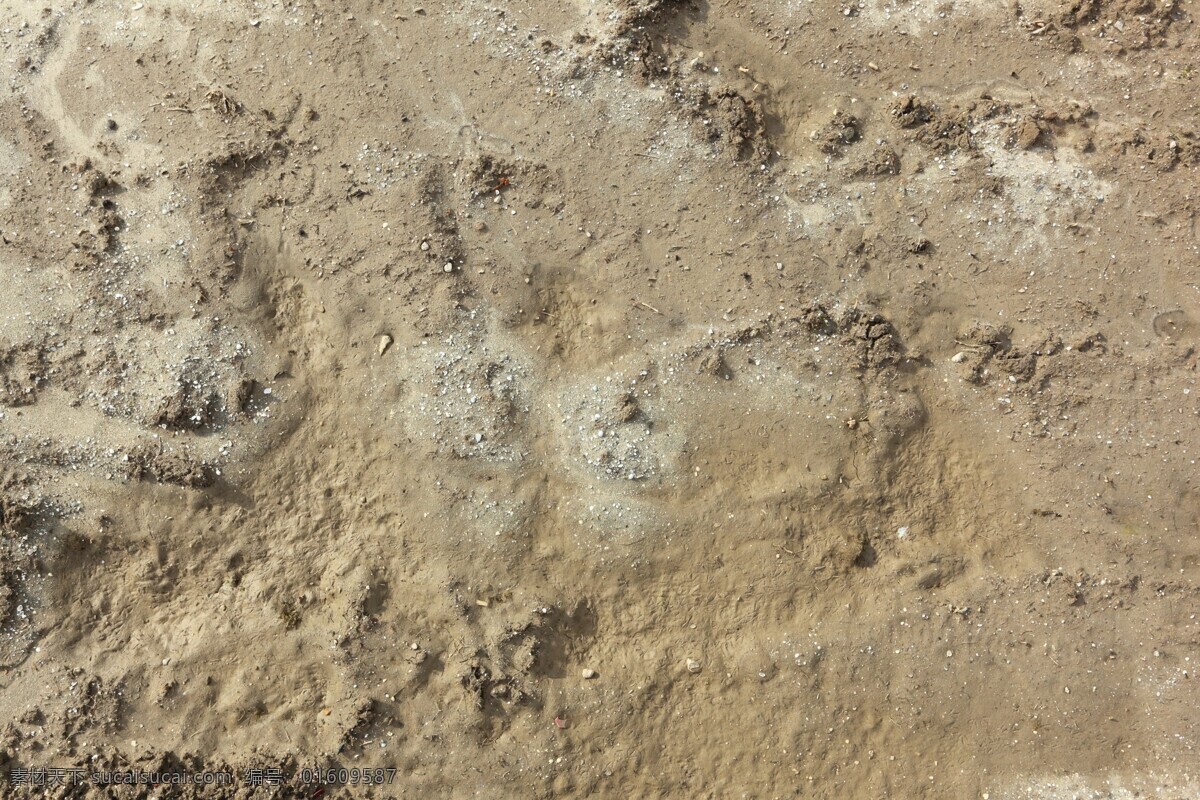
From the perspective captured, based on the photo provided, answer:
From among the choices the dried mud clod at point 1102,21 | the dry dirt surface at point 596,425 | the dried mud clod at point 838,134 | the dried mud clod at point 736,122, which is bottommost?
the dry dirt surface at point 596,425

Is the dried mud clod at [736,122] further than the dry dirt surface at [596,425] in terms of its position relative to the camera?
Yes

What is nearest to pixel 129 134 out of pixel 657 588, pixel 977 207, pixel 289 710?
pixel 289 710

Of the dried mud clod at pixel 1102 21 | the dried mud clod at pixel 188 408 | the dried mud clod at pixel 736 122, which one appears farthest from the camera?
the dried mud clod at pixel 1102 21

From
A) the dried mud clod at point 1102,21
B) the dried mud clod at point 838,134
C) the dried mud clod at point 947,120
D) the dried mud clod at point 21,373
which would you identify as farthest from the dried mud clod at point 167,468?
the dried mud clod at point 1102,21

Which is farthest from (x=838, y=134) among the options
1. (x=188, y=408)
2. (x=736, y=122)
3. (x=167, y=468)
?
(x=167, y=468)

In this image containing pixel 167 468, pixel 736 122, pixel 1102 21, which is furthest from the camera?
pixel 1102 21

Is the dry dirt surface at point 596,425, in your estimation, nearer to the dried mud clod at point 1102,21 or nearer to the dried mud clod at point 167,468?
the dried mud clod at point 167,468

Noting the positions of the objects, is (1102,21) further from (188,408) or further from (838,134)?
(188,408)

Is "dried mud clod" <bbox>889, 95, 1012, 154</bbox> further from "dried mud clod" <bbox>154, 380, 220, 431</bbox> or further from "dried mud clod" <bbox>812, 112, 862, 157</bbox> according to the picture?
"dried mud clod" <bbox>154, 380, 220, 431</bbox>

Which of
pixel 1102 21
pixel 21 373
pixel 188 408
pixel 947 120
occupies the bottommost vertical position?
pixel 188 408

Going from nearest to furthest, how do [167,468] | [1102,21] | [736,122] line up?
[167,468] → [736,122] → [1102,21]
